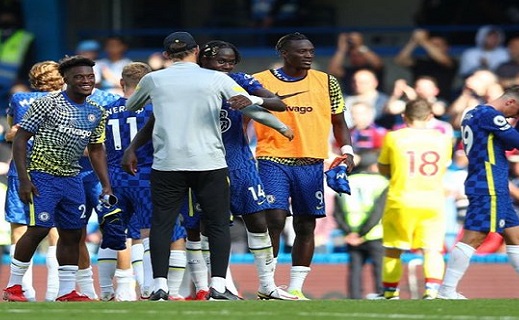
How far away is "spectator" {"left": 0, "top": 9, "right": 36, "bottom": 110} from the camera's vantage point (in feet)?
72.0

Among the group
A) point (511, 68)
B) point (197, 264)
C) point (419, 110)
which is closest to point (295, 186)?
point (197, 264)

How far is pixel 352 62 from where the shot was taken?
66.5ft

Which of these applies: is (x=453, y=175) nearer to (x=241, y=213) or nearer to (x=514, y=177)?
(x=514, y=177)

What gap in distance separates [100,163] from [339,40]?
896 cm

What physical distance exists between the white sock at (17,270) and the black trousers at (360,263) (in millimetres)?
4140

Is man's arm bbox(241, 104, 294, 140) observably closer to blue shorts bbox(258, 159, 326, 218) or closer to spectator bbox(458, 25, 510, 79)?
blue shorts bbox(258, 159, 326, 218)

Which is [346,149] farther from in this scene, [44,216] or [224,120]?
[44,216]

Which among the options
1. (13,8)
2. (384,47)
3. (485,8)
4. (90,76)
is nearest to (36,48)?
(13,8)

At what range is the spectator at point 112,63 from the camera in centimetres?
1978

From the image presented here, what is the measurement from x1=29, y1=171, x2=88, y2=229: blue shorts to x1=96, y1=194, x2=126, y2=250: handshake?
176 millimetres

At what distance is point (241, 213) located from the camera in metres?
12.2

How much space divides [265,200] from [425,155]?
2857mm

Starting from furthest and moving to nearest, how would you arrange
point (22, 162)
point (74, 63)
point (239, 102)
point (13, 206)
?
point (13, 206) → point (74, 63) → point (22, 162) → point (239, 102)

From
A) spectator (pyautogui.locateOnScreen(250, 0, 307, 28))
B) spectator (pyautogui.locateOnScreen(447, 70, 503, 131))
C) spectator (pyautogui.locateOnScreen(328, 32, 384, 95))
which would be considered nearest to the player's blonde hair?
spectator (pyautogui.locateOnScreen(447, 70, 503, 131))
